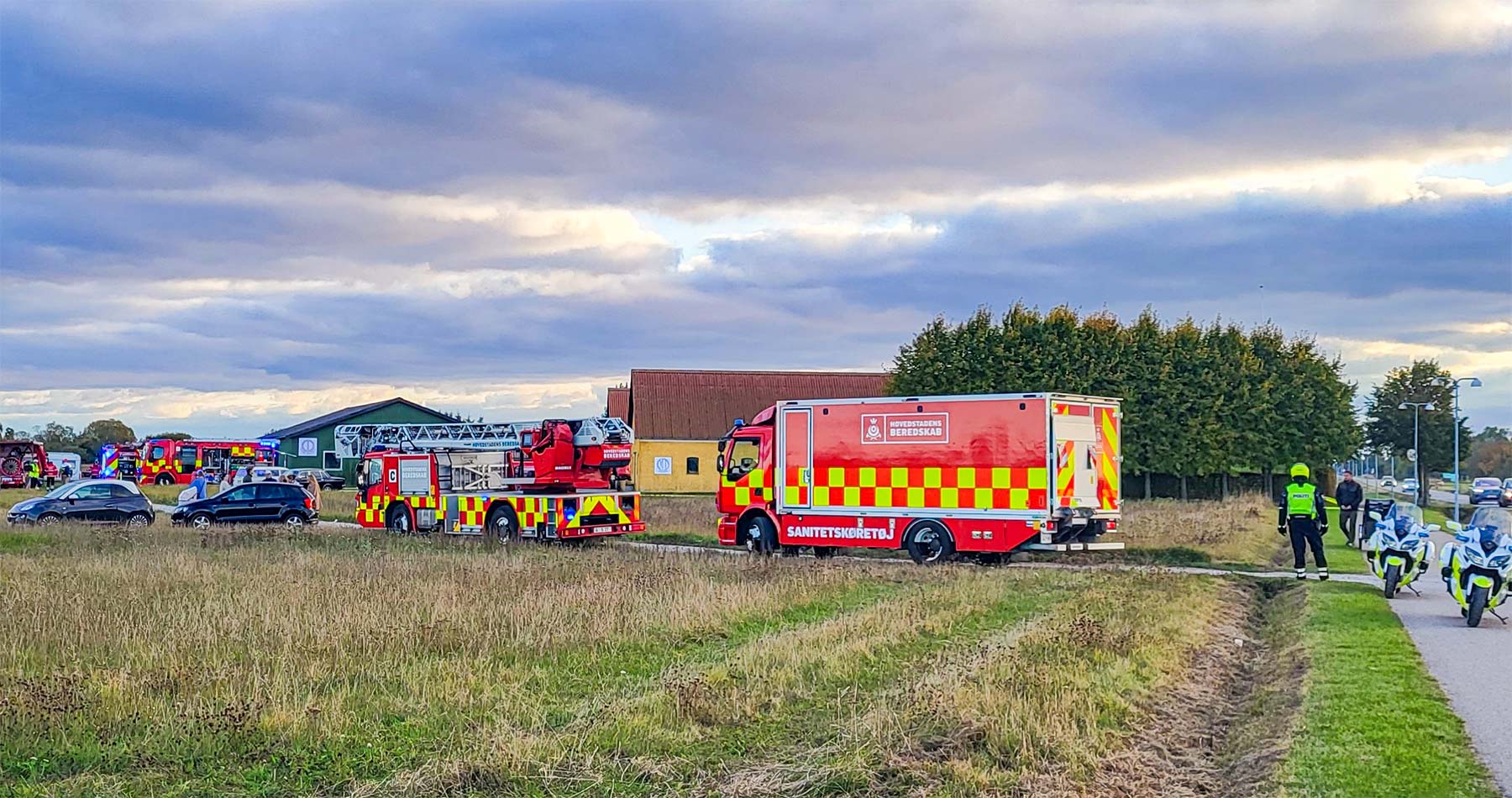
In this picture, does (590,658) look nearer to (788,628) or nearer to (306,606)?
(788,628)

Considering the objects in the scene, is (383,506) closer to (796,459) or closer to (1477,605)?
(796,459)

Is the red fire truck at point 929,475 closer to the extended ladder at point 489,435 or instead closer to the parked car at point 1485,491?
the extended ladder at point 489,435

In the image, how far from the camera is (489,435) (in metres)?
28.0

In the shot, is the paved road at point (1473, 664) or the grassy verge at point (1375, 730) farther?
the paved road at point (1473, 664)

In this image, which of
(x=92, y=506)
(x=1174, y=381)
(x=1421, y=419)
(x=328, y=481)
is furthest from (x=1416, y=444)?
(x=92, y=506)

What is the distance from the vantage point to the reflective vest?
18.7 metres

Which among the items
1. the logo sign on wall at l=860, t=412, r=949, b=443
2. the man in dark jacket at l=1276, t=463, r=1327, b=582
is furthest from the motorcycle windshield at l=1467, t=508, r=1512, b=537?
the logo sign on wall at l=860, t=412, r=949, b=443

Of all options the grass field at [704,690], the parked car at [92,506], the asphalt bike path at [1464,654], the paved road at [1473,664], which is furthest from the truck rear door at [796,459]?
the parked car at [92,506]

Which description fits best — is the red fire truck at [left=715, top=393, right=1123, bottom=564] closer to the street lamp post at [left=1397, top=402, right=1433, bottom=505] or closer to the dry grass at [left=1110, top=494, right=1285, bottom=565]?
the dry grass at [left=1110, top=494, right=1285, bottom=565]

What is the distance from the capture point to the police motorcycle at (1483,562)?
13.7 m

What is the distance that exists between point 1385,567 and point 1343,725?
8923 mm

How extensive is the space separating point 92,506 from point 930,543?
22.8m

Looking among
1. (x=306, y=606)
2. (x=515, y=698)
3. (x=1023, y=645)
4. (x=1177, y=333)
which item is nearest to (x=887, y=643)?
(x=1023, y=645)

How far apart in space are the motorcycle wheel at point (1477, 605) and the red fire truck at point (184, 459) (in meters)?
61.9
